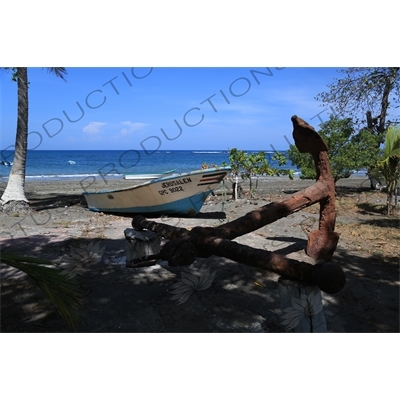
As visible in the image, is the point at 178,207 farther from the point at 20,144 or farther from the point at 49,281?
the point at 49,281

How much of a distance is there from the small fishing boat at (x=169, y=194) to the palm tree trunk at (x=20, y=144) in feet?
7.87

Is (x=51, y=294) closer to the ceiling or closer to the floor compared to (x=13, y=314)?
closer to the ceiling

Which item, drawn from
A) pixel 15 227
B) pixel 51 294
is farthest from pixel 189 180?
pixel 51 294

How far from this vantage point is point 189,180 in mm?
8219

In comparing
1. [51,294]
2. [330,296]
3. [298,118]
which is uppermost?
[298,118]

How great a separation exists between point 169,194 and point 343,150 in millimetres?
6028

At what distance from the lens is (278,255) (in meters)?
2.54

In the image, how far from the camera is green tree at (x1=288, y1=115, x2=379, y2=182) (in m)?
11.0

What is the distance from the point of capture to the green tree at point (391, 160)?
780 cm

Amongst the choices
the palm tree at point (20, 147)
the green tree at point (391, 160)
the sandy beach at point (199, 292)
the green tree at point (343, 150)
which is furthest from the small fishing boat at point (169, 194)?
the green tree at point (343, 150)

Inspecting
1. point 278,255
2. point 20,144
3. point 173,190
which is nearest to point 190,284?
point 278,255

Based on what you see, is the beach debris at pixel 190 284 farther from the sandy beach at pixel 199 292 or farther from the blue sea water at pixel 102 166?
the blue sea water at pixel 102 166

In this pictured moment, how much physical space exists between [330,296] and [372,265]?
54.6 inches

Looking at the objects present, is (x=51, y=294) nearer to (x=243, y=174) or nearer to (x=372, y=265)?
(x=372, y=265)
